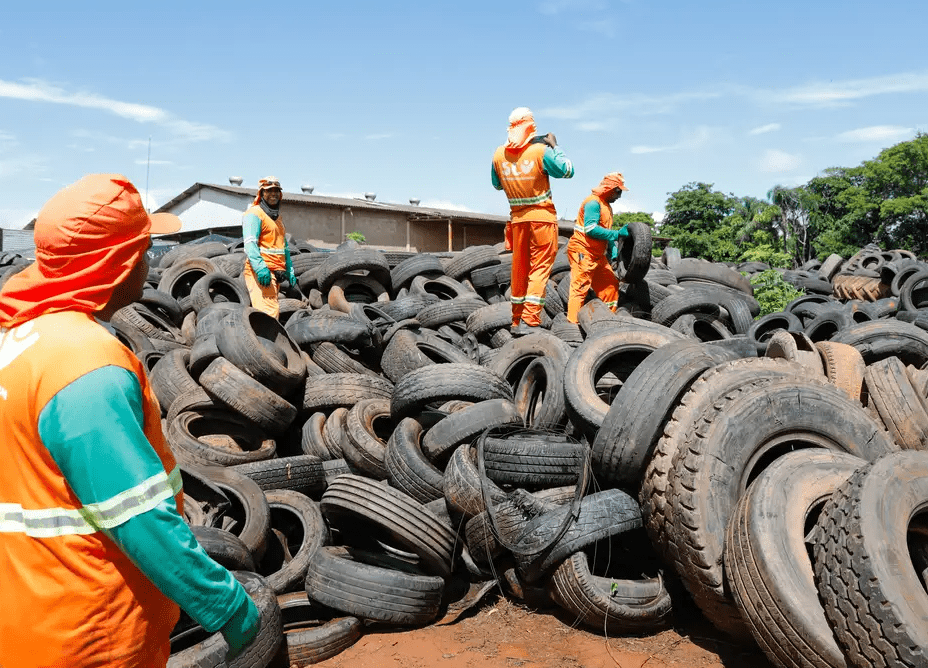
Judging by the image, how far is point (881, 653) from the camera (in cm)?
288

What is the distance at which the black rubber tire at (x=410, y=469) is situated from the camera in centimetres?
521

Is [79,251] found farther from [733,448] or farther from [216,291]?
[216,291]

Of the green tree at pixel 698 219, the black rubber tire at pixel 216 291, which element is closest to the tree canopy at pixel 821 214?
the green tree at pixel 698 219

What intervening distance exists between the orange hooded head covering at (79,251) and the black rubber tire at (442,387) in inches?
153

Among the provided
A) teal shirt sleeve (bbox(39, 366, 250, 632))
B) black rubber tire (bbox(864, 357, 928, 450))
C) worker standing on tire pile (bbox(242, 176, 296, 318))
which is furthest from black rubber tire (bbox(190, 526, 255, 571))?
worker standing on tire pile (bbox(242, 176, 296, 318))

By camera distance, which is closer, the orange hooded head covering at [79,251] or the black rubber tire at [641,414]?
the orange hooded head covering at [79,251]

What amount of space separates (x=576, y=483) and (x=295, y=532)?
2127 mm

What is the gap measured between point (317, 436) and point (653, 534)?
3.16 m

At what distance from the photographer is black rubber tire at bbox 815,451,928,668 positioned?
9.38 feet

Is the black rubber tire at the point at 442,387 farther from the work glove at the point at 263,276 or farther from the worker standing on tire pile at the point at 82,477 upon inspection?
the worker standing on tire pile at the point at 82,477

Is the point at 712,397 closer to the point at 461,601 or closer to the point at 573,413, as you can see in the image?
the point at 573,413

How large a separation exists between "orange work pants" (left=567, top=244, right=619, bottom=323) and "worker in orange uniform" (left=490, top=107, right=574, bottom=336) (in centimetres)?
92

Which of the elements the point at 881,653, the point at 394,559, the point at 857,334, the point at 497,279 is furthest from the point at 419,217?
the point at 881,653

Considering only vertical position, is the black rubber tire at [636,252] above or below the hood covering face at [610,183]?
below
